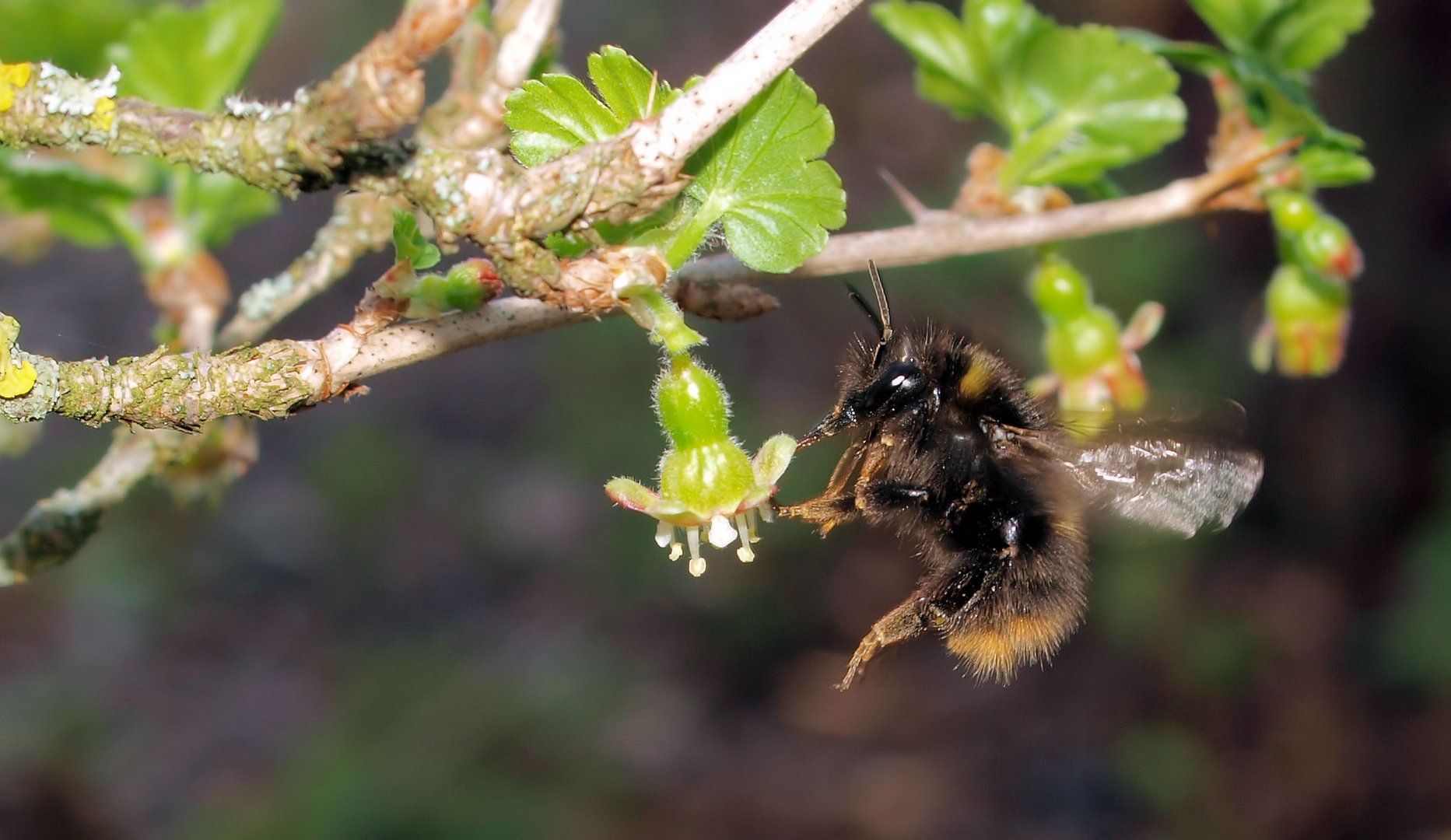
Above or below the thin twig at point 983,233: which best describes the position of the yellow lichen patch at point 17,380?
below

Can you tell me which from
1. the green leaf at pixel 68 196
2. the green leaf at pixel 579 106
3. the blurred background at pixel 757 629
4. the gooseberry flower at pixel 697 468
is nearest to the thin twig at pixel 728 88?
the green leaf at pixel 579 106

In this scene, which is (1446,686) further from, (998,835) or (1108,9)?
(1108,9)

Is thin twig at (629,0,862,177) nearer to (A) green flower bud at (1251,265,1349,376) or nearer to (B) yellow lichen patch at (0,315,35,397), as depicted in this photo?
(B) yellow lichen patch at (0,315,35,397)

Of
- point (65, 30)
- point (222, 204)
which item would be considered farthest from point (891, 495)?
point (65, 30)

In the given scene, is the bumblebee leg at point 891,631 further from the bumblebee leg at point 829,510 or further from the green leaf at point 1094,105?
the green leaf at point 1094,105

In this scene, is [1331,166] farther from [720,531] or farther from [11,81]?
[11,81]
